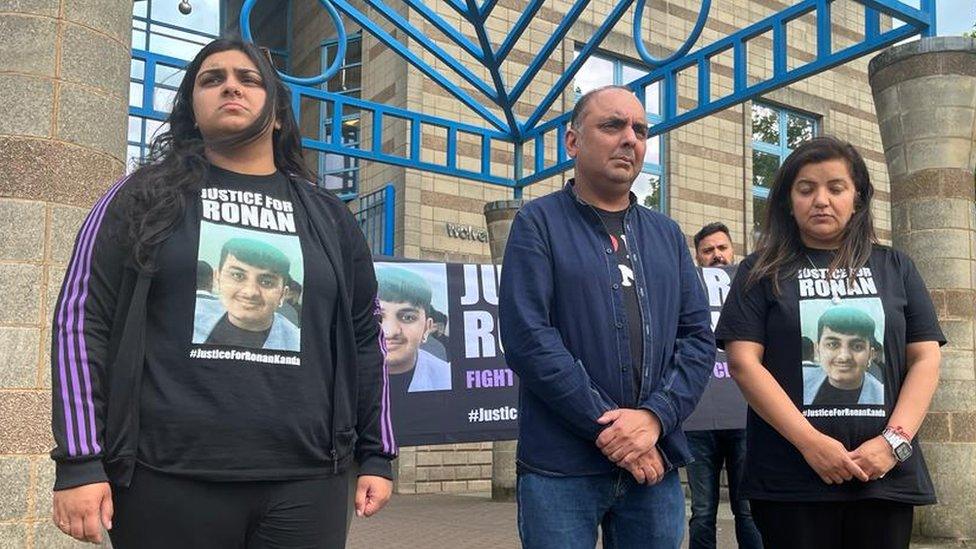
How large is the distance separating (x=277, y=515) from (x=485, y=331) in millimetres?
5058

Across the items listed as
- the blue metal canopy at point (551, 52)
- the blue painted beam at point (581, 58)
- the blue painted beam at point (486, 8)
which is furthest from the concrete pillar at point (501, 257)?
the blue painted beam at point (486, 8)

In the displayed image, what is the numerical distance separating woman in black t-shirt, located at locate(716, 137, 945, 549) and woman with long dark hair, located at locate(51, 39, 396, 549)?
4.17ft

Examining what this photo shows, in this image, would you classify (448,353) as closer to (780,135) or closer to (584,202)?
(584,202)

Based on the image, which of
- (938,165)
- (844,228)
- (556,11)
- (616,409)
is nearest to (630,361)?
(616,409)

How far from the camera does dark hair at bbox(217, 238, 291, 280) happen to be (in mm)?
2500

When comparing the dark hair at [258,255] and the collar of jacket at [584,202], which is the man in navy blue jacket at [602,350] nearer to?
the collar of jacket at [584,202]

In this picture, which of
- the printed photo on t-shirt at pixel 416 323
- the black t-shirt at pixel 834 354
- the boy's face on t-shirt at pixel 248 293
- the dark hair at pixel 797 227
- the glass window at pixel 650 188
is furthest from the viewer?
the glass window at pixel 650 188

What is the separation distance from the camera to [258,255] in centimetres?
253

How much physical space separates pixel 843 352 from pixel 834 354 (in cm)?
3

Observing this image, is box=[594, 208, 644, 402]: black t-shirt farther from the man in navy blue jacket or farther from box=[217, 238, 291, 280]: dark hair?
box=[217, 238, 291, 280]: dark hair

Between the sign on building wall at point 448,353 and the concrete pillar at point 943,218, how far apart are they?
1470mm

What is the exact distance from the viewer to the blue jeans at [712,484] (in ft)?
17.5

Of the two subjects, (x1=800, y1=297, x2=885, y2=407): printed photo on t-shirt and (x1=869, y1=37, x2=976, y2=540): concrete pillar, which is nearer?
(x1=800, y1=297, x2=885, y2=407): printed photo on t-shirt

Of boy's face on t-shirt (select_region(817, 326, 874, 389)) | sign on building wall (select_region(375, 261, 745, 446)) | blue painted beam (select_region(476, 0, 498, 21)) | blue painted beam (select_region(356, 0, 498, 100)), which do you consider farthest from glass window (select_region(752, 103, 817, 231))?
boy's face on t-shirt (select_region(817, 326, 874, 389))
